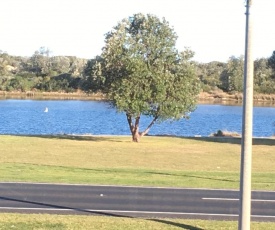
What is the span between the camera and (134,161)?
33.7m

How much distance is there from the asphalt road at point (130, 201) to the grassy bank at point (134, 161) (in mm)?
1846

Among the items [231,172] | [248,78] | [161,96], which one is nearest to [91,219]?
[248,78]

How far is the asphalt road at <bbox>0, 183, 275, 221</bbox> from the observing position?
17.0 meters

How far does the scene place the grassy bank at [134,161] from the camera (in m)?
24.4

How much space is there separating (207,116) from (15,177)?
65996mm

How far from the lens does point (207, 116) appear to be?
8856 cm

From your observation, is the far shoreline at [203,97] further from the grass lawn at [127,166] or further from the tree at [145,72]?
the grass lawn at [127,166]

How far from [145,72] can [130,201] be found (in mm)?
27751

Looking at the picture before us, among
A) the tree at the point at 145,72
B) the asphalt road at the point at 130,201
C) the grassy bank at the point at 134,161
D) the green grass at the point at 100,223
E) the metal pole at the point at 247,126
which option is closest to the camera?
the metal pole at the point at 247,126

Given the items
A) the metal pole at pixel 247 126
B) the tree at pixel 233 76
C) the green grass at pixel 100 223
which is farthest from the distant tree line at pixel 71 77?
the metal pole at pixel 247 126

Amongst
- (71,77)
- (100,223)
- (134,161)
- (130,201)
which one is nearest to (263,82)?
Answer: (71,77)

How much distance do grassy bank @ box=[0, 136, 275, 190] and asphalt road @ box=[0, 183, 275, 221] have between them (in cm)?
185

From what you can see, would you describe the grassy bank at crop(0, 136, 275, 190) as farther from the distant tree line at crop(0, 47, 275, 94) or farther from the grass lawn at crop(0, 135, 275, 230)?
the distant tree line at crop(0, 47, 275, 94)

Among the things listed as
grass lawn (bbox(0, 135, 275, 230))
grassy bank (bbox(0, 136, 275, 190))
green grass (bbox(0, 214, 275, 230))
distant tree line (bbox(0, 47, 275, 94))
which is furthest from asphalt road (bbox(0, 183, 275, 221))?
distant tree line (bbox(0, 47, 275, 94))
